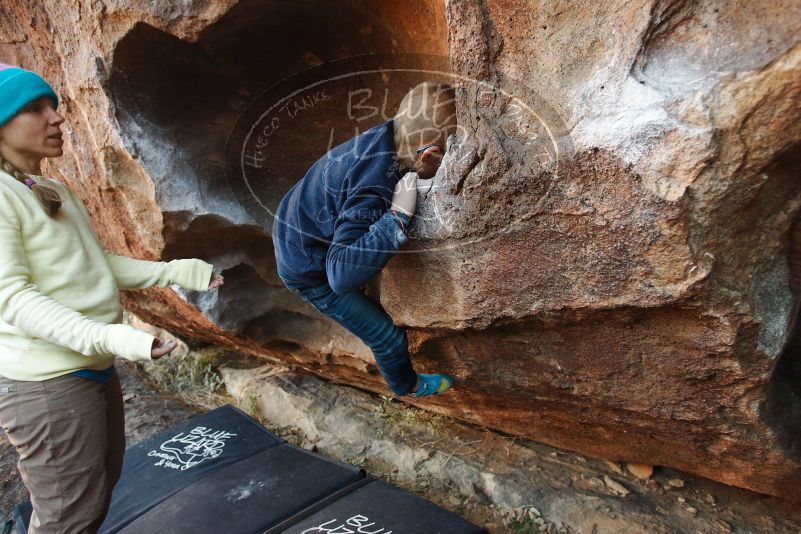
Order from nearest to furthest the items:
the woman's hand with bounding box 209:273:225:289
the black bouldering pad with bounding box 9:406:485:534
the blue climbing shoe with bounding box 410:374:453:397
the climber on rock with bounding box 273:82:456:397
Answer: the climber on rock with bounding box 273:82:456:397 < the woman's hand with bounding box 209:273:225:289 < the blue climbing shoe with bounding box 410:374:453:397 < the black bouldering pad with bounding box 9:406:485:534

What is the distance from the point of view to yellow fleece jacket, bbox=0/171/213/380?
1.23 m

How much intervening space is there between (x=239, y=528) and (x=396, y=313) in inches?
38.2

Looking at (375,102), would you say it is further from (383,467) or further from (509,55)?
(383,467)

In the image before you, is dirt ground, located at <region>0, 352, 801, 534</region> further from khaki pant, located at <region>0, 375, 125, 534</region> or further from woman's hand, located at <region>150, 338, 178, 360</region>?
woman's hand, located at <region>150, 338, 178, 360</region>

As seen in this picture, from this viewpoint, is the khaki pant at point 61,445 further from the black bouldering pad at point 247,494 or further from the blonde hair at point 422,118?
the blonde hair at point 422,118

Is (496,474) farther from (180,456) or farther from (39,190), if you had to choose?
(39,190)

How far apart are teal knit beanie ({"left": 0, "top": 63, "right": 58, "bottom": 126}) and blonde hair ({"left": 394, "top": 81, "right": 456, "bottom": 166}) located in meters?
0.85

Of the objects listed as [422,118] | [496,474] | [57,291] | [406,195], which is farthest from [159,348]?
[496,474]

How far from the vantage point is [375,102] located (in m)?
2.13

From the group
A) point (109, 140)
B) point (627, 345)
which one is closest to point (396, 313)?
point (627, 345)

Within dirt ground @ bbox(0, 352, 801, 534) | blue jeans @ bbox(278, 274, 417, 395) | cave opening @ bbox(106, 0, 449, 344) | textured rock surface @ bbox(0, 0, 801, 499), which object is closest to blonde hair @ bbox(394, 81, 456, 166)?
textured rock surface @ bbox(0, 0, 801, 499)

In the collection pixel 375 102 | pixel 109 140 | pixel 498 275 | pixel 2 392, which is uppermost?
pixel 375 102

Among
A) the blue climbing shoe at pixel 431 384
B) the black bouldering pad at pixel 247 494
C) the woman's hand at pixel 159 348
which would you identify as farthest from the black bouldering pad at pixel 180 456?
the woman's hand at pixel 159 348

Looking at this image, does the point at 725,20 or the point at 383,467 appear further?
the point at 383,467
